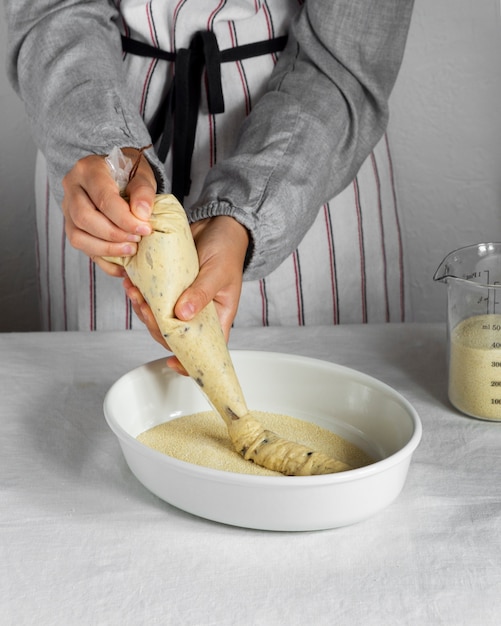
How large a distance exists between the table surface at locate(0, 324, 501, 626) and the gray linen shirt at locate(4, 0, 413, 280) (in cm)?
25

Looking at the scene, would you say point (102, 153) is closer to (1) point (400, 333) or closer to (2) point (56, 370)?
(2) point (56, 370)

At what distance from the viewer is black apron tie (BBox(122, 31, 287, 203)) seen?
1010 millimetres

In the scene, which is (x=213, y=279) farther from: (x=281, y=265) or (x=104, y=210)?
(x=281, y=265)

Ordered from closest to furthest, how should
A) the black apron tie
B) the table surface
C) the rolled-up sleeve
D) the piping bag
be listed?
the table surface → the piping bag → the rolled-up sleeve → the black apron tie

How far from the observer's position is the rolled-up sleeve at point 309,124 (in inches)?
33.0

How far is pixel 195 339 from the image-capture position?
645 mm

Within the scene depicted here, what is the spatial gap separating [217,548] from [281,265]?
61cm

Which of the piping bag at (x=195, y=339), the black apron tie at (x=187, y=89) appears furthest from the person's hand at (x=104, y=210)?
the black apron tie at (x=187, y=89)

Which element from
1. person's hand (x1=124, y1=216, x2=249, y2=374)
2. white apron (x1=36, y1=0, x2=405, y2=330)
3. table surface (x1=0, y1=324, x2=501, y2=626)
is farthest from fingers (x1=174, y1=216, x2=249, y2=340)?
white apron (x1=36, y1=0, x2=405, y2=330)

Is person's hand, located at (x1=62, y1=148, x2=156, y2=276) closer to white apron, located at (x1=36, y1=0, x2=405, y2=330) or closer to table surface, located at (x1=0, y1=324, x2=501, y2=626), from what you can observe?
table surface, located at (x1=0, y1=324, x2=501, y2=626)

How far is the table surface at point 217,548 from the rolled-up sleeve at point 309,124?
0.80 ft

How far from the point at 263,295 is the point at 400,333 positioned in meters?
0.25

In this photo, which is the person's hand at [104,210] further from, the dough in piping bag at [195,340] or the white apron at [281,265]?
the white apron at [281,265]

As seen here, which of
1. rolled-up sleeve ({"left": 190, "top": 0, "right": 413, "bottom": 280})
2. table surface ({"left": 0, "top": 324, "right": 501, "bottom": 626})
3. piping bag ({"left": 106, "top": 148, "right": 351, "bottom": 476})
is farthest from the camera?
rolled-up sleeve ({"left": 190, "top": 0, "right": 413, "bottom": 280})
